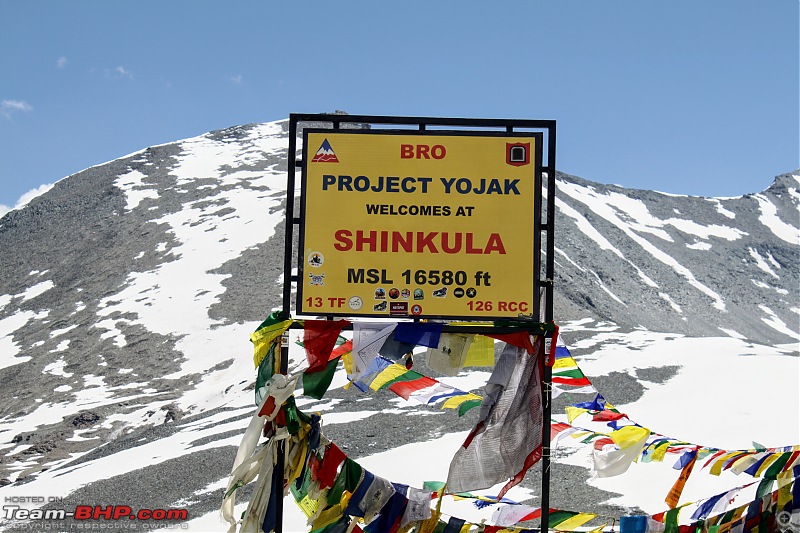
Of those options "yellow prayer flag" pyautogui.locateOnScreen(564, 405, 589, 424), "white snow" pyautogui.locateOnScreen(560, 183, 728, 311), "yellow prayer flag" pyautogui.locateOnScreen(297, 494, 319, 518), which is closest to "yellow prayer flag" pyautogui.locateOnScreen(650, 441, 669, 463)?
"yellow prayer flag" pyautogui.locateOnScreen(564, 405, 589, 424)

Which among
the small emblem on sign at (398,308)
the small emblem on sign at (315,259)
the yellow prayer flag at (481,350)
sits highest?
the small emblem on sign at (315,259)

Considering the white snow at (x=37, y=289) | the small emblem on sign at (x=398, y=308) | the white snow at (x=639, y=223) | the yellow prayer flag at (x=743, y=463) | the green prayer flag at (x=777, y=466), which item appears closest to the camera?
the green prayer flag at (x=777, y=466)

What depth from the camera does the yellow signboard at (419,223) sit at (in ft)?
27.5

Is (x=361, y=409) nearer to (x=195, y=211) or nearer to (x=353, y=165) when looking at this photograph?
(x=353, y=165)

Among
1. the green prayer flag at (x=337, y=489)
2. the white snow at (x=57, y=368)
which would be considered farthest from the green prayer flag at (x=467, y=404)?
the white snow at (x=57, y=368)

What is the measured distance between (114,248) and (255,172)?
26.1m

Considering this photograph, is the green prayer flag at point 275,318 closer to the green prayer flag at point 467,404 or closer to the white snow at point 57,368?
the green prayer flag at point 467,404

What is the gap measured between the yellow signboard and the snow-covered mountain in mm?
10017

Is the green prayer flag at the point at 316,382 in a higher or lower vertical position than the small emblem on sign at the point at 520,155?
lower

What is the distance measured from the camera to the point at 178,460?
25.4 metres

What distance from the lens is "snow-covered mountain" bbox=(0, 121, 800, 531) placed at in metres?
27.2

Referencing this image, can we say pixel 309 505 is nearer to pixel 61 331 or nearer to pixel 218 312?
pixel 218 312

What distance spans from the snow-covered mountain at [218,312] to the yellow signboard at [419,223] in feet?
32.9

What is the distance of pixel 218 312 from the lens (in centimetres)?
6081
